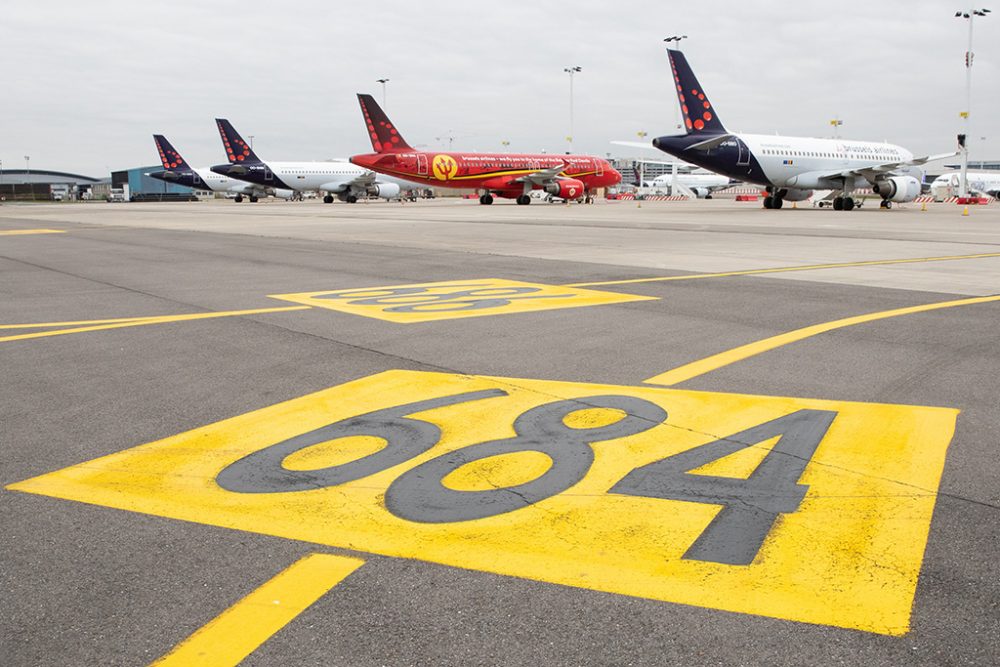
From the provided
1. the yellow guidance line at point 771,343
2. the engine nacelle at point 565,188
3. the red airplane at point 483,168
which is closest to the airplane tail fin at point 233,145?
the red airplane at point 483,168

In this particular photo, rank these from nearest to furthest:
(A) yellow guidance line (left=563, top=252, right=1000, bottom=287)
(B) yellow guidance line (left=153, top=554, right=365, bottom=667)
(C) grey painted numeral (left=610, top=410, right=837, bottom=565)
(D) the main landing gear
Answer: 1. (B) yellow guidance line (left=153, top=554, right=365, bottom=667)
2. (C) grey painted numeral (left=610, top=410, right=837, bottom=565)
3. (A) yellow guidance line (left=563, top=252, right=1000, bottom=287)
4. (D) the main landing gear

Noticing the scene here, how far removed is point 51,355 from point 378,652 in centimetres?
613

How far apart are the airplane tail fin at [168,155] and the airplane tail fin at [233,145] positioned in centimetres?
895

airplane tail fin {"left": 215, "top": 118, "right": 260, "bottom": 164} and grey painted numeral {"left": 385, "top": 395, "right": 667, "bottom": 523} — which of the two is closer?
grey painted numeral {"left": 385, "top": 395, "right": 667, "bottom": 523}

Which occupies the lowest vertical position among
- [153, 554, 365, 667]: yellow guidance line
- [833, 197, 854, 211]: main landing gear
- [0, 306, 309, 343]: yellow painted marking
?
[153, 554, 365, 667]: yellow guidance line

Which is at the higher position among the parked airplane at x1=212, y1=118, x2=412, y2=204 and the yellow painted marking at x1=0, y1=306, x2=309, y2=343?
the parked airplane at x1=212, y1=118, x2=412, y2=204

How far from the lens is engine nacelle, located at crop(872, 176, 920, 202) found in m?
44.3

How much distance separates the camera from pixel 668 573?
10.9 feet

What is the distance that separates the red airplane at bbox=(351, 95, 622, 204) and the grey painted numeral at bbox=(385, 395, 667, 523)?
53.2m

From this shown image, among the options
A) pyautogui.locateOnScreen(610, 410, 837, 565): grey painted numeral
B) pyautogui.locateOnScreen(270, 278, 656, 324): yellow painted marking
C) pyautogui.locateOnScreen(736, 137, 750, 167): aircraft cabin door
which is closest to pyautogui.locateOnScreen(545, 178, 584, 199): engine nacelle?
pyautogui.locateOnScreen(736, 137, 750, 167): aircraft cabin door

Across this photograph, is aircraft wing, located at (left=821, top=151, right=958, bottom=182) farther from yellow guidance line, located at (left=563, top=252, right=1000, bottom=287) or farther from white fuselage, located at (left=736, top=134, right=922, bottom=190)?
yellow guidance line, located at (left=563, top=252, right=1000, bottom=287)

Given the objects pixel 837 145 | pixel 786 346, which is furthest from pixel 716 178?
pixel 786 346

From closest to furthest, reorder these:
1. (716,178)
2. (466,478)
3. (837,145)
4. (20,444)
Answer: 1. (466,478)
2. (20,444)
3. (837,145)
4. (716,178)

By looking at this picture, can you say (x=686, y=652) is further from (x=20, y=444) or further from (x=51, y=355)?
(x=51, y=355)
